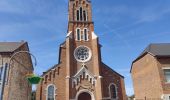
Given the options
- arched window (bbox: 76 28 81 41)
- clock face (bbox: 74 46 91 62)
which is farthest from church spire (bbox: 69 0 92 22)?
clock face (bbox: 74 46 91 62)

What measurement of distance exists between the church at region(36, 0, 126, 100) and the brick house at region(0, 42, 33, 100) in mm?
3875

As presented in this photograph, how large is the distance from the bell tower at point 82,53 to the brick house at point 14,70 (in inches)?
307

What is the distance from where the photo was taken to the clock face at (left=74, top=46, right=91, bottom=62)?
33.1m

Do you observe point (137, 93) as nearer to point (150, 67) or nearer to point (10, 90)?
point (150, 67)

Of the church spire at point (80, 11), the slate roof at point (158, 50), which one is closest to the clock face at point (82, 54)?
the church spire at point (80, 11)

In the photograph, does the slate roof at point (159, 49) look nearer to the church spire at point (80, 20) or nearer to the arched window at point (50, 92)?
the church spire at point (80, 20)

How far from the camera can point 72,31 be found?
34.7 m

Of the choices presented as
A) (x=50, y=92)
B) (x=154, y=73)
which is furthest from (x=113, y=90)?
(x=50, y=92)

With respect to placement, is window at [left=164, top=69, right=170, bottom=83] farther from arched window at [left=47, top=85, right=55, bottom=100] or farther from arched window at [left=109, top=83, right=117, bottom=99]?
arched window at [left=47, top=85, right=55, bottom=100]

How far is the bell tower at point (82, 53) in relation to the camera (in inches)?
1214

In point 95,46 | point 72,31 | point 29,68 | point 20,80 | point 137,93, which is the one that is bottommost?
point 137,93

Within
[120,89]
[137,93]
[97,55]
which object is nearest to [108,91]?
[120,89]

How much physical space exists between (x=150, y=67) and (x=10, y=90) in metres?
20.5

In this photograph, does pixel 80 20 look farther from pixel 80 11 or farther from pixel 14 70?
pixel 14 70
